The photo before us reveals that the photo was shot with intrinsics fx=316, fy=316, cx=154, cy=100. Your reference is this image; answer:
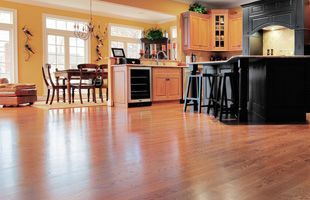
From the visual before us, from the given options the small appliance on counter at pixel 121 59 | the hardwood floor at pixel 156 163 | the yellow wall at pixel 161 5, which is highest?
the yellow wall at pixel 161 5

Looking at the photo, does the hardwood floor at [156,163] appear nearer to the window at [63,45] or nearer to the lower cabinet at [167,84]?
the lower cabinet at [167,84]

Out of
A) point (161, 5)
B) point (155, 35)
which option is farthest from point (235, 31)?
point (155, 35)

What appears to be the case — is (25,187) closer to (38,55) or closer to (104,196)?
(104,196)

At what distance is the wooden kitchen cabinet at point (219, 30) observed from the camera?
29.7ft

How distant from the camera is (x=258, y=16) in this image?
775cm

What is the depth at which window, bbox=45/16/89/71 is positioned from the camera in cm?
970

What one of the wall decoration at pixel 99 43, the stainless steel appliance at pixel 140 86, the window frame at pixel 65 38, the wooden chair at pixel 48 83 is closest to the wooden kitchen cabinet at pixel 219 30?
the stainless steel appliance at pixel 140 86

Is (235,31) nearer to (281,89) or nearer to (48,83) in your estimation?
(281,89)

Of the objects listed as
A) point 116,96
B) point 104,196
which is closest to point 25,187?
point 104,196

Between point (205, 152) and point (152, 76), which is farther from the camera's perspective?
point (152, 76)

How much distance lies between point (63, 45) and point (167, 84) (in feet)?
13.8

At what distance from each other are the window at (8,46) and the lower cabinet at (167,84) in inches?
170

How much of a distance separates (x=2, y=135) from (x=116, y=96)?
3823 mm

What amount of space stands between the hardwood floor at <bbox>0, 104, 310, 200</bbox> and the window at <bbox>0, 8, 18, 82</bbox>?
5.97 metres
